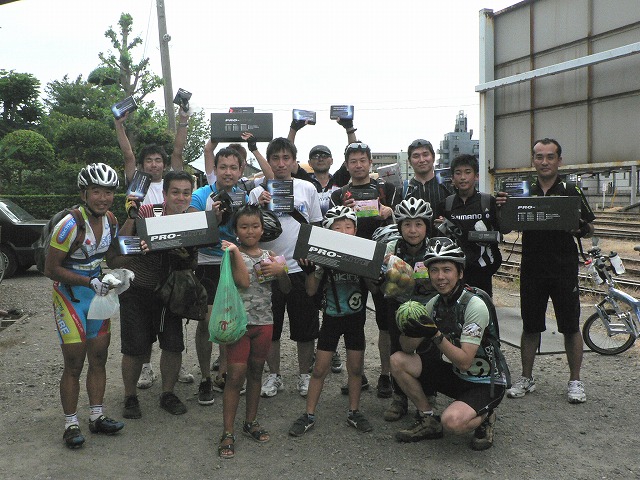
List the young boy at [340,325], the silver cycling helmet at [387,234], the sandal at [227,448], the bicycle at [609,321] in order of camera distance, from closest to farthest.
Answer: the sandal at [227,448] → the young boy at [340,325] → the silver cycling helmet at [387,234] → the bicycle at [609,321]

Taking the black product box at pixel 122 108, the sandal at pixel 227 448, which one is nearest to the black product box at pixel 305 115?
the black product box at pixel 122 108

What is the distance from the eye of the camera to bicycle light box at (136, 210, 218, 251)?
453 centimetres

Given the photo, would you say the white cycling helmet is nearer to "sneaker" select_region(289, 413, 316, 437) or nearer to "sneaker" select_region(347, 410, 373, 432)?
"sneaker" select_region(289, 413, 316, 437)

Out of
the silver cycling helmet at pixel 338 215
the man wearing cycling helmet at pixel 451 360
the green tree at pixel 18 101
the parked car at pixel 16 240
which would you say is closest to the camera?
the man wearing cycling helmet at pixel 451 360

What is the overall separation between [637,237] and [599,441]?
47.2 ft

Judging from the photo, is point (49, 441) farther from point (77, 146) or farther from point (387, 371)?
point (77, 146)

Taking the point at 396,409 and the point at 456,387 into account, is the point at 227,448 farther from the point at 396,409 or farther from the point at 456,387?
the point at 456,387

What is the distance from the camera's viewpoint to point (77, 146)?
28344 millimetres

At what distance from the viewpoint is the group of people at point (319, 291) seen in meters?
4.37

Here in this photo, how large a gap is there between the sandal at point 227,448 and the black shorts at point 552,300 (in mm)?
2906

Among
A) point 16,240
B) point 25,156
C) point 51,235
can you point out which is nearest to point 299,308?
point 51,235

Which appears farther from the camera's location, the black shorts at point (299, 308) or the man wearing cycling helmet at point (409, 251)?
the black shorts at point (299, 308)

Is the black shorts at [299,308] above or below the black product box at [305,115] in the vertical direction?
below

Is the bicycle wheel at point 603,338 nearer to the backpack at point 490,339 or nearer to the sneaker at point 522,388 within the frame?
the sneaker at point 522,388
